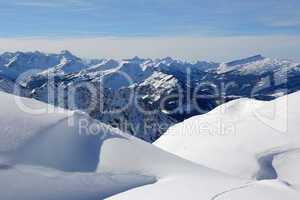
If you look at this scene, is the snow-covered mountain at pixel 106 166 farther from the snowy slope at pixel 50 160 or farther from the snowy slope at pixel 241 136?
the snowy slope at pixel 241 136

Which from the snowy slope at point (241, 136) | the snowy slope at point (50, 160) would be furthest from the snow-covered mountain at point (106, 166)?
the snowy slope at point (241, 136)

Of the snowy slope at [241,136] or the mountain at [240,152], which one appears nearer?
the mountain at [240,152]

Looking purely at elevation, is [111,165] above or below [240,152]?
above

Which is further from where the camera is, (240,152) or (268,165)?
(240,152)

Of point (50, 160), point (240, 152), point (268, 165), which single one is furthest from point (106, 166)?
point (240, 152)

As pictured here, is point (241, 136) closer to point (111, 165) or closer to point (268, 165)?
point (268, 165)

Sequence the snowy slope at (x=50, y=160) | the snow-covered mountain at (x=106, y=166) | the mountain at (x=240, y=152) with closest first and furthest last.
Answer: the snowy slope at (x=50, y=160), the snow-covered mountain at (x=106, y=166), the mountain at (x=240, y=152)

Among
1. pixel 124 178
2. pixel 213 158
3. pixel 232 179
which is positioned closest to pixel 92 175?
pixel 124 178

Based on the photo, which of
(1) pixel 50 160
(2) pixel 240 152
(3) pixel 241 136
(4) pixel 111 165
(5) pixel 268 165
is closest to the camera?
(1) pixel 50 160

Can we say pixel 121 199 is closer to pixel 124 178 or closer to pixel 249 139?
pixel 124 178
